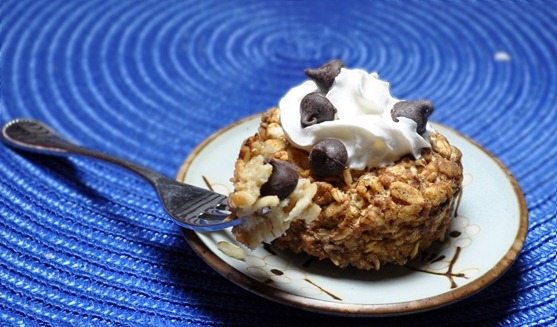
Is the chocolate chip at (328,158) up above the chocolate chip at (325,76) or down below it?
below

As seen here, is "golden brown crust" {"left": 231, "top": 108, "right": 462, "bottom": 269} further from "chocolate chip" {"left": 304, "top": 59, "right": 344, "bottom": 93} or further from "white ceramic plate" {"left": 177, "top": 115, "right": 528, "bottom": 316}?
"chocolate chip" {"left": 304, "top": 59, "right": 344, "bottom": 93}

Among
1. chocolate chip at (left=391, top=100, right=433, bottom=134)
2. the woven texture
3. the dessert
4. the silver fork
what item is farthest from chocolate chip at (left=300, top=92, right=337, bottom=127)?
the woven texture

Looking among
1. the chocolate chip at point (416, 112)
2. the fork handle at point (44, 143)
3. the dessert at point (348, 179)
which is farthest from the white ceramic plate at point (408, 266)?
the chocolate chip at point (416, 112)

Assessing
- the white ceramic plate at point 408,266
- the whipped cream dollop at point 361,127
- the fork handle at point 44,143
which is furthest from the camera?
the fork handle at point 44,143

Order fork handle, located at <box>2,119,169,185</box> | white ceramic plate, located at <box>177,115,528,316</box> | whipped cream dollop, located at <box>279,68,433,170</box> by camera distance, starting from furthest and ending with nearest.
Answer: fork handle, located at <box>2,119,169,185</box> → whipped cream dollop, located at <box>279,68,433,170</box> → white ceramic plate, located at <box>177,115,528,316</box>

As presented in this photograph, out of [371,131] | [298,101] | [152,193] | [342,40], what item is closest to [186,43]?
[342,40]

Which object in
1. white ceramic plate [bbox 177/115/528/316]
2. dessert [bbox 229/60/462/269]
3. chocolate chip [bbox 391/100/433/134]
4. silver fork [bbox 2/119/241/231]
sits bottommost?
white ceramic plate [bbox 177/115/528/316]

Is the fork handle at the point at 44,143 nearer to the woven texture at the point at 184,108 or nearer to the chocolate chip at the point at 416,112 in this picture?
the woven texture at the point at 184,108

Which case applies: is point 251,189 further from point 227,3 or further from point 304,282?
point 227,3

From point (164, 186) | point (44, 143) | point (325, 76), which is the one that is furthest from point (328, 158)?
point (44, 143)
